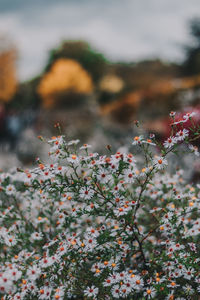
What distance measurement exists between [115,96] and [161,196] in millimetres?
18690

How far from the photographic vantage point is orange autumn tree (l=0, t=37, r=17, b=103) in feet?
85.9

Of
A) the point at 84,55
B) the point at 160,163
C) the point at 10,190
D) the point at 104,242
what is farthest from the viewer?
the point at 84,55

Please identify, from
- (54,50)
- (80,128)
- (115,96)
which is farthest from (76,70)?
(80,128)

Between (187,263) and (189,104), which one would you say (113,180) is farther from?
(189,104)

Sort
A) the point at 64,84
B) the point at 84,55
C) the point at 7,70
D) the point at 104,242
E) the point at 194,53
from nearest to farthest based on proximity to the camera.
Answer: the point at 104,242, the point at 64,84, the point at 194,53, the point at 84,55, the point at 7,70

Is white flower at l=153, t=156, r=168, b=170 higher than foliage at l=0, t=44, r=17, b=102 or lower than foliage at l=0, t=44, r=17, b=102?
lower

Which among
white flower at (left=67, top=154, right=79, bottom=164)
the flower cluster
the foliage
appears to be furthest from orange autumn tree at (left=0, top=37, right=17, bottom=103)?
white flower at (left=67, top=154, right=79, bottom=164)

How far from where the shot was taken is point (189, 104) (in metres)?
9.73

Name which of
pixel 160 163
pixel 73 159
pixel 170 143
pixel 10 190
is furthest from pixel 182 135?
pixel 10 190

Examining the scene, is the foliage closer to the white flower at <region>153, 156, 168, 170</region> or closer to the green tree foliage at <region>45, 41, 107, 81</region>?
the green tree foliage at <region>45, 41, 107, 81</region>

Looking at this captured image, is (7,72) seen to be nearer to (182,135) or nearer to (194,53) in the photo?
(194,53)

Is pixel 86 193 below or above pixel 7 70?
below

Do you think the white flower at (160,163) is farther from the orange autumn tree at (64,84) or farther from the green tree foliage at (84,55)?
the green tree foliage at (84,55)

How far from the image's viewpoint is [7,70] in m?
26.3
